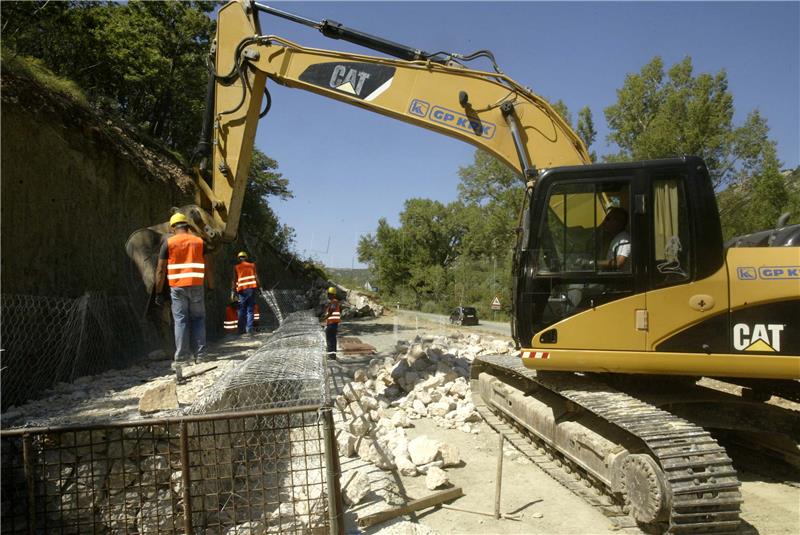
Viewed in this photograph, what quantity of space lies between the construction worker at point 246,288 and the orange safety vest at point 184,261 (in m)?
4.00

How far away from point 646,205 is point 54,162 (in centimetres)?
782

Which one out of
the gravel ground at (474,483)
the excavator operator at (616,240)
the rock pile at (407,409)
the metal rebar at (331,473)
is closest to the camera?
the metal rebar at (331,473)

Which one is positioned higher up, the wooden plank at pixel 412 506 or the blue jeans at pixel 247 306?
the blue jeans at pixel 247 306

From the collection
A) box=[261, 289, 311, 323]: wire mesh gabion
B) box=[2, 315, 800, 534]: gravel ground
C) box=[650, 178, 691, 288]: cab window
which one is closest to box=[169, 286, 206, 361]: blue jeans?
box=[2, 315, 800, 534]: gravel ground

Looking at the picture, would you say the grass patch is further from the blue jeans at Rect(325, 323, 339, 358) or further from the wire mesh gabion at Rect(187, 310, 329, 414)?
the wire mesh gabion at Rect(187, 310, 329, 414)

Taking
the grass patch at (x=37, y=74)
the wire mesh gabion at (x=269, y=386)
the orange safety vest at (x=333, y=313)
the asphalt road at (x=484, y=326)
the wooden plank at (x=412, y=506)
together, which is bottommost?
the asphalt road at (x=484, y=326)

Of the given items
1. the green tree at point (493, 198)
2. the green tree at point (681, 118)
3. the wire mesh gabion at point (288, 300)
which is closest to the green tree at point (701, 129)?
the green tree at point (681, 118)

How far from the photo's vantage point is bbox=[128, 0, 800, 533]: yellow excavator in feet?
11.5

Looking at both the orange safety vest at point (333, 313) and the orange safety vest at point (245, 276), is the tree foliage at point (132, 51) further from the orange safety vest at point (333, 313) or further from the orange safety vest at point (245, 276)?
the orange safety vest at point (333, 313)

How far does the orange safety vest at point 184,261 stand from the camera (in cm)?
541

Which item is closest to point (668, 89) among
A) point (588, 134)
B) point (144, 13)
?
point (588, 134)

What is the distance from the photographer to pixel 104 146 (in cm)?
918

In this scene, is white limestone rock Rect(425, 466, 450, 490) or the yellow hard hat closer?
white limestone rock Rect(425, 466, 450, 490)

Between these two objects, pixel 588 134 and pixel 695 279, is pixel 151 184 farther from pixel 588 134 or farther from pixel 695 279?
pixel 588 134
